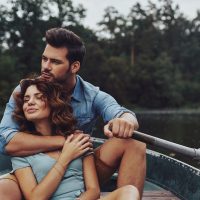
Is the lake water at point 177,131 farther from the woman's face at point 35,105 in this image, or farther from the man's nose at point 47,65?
the woman's face at point 35,105

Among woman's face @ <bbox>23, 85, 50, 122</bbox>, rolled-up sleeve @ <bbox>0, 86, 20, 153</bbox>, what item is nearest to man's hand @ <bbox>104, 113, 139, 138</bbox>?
woman's face @ <bbox>23, 85, 50, 122</bbox>

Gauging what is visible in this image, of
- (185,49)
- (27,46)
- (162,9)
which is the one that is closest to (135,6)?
(162,9)

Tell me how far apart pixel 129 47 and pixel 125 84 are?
8293 mm

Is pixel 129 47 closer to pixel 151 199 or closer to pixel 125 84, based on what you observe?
pixel 125 84

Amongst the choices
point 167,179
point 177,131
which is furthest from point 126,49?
Result: point 167,179

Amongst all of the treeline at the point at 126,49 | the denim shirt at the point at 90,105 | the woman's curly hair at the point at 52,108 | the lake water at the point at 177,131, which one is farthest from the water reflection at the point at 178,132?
the treeline at the point at 126,49

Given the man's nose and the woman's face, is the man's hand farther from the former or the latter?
the man's nose

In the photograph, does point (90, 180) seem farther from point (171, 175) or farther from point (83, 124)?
point (171, 175)

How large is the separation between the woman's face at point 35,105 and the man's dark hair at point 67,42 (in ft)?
1.24

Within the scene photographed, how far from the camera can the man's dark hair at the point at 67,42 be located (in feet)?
8.32

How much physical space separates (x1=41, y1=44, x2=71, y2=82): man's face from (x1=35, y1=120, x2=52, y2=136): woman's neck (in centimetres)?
31

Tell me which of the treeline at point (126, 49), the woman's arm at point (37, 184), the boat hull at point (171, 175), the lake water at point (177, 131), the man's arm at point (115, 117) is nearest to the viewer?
the woman's arm at point (37, 184)

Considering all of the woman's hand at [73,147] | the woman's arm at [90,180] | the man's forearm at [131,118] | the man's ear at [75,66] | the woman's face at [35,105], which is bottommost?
the woman's arm at [90,180]

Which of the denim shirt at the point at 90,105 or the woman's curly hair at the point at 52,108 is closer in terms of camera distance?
the woman's curly hair at the point at 52,108
